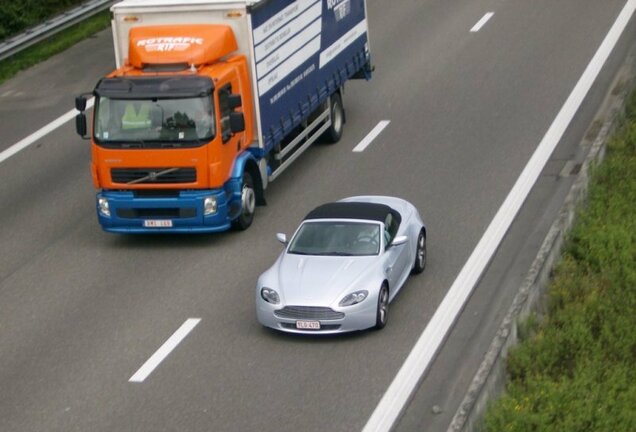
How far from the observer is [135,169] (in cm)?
2162

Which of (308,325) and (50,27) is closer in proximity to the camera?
(308,325)

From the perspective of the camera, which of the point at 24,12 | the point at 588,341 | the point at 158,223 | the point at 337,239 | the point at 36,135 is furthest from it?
the point at 24,12

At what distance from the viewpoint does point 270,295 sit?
18.3 metres

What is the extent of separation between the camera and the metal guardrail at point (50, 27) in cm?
3219

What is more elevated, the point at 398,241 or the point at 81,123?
the point at 81,123

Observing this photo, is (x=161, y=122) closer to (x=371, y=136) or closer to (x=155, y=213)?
(x=155, y=213)

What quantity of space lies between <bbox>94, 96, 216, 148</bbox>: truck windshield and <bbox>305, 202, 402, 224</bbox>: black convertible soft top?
2549 millimetres

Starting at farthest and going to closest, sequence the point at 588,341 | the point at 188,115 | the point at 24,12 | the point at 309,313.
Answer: the point at 24,12 → the point at 188,115 → the point at 309,313 → the point at 588,341

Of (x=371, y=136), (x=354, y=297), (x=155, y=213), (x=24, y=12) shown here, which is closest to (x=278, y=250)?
(x=155, y=213)

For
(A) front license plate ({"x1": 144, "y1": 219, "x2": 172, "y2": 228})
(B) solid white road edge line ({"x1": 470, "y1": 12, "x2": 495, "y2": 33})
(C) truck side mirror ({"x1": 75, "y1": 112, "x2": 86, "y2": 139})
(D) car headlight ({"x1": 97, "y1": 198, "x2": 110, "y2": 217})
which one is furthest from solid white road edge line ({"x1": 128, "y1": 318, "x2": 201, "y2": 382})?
(B) solid white road edge line ({"x1": 470, "y1": 12, "x2": 495, "y2": 33})

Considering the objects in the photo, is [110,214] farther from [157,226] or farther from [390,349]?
[390,349]

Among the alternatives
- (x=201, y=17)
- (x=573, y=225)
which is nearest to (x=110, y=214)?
(x=201, y=17)

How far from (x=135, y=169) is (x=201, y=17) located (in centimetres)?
267

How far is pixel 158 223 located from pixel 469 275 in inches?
197
